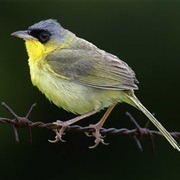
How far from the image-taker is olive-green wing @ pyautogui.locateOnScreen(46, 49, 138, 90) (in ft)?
28.1

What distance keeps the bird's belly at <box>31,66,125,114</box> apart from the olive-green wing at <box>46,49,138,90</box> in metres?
0.06

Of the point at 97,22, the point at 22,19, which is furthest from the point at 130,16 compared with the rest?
the point at 22,19

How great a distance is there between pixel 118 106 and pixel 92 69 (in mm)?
3671

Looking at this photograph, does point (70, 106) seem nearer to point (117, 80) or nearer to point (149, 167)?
point (117, 80)

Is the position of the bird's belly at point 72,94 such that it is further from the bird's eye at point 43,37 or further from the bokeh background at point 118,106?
the bokeh background at point 118,106

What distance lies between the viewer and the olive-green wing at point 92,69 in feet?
28.1

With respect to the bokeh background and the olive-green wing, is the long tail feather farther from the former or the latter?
the bokeh background

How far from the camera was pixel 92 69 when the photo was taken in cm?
873

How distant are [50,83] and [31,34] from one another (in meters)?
0.70

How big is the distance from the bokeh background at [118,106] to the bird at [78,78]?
3.38 meters

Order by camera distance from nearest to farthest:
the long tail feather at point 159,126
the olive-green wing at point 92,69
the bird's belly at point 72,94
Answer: the long tail feather at point 159,126, the bird's belly at point 72,94, the olive-green wing at point 92,69

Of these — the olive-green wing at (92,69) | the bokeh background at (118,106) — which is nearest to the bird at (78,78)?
the olive-green wing at (92,69)

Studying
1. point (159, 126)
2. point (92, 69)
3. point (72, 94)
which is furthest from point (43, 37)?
point (159, 126)

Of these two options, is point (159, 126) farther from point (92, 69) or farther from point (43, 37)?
point (43, 37)
